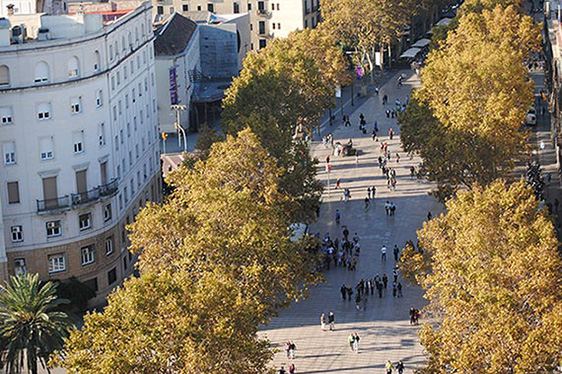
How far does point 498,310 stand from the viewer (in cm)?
5312

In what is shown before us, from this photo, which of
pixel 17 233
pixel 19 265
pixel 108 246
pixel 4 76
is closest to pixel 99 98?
pixel 4 76

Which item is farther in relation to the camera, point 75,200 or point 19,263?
point 75,200

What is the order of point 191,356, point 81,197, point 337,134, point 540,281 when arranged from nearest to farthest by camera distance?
point 191,356 → point 540,281 → point 81,197 → point 337,134

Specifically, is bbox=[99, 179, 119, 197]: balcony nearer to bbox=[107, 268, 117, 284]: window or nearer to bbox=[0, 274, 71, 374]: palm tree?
bbox=[107, 268, 117, 284]: window

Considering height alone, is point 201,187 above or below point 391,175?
above

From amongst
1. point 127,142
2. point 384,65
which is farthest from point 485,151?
point 384,65

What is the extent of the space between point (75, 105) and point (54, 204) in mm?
6830

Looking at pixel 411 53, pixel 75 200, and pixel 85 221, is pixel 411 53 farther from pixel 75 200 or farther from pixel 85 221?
pixel 75 200

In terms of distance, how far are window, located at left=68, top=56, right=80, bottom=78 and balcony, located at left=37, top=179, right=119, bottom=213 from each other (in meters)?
7.99

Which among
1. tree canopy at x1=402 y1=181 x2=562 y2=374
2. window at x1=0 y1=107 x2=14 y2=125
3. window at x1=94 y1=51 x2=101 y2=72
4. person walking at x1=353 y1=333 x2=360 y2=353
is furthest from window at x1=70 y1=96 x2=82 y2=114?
tree canopy at x1=402 y1=181 x2=562 y2=374

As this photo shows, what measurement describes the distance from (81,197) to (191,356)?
109 ft

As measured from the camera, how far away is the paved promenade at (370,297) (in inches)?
2859

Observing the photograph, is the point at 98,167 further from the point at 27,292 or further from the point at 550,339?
the point at 550,339

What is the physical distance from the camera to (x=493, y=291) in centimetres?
5491
